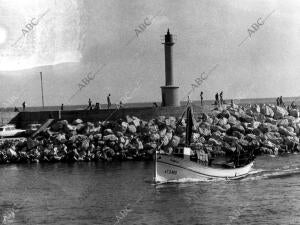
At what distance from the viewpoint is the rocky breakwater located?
57.7 m

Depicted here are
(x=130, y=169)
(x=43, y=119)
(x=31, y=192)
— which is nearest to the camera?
(x=31, y=192)

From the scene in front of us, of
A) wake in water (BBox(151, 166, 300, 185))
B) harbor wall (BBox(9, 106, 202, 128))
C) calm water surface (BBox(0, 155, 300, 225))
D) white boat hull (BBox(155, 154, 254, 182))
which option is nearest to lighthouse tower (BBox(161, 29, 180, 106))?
harbor wall (BBox(9, 106, 202, 128))

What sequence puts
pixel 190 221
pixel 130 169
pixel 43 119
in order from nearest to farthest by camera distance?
pixel 190 221 → pixel 130 169 → pixel 43 119

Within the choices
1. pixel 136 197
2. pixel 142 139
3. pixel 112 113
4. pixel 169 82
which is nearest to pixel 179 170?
pixel 136 197

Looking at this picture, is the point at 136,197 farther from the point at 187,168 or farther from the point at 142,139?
the point at 142,139

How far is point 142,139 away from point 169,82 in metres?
7.11

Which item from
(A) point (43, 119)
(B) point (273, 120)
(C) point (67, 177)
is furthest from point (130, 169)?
(B) point (273, 120)

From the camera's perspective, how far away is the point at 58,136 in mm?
59812

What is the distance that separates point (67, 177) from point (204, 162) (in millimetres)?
9290

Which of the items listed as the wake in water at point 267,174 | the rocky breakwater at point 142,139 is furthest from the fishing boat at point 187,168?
the rocky breakwater at point 142,139

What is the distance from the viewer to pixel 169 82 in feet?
210

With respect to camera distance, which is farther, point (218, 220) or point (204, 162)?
point (204, 162)

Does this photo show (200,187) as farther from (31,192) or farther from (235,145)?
(235,145)

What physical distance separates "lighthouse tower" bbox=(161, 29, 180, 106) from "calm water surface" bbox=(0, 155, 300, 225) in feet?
39.7
